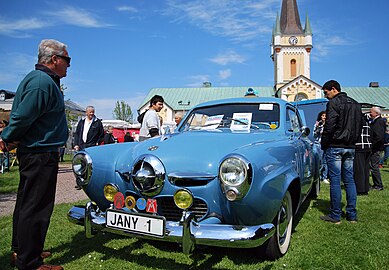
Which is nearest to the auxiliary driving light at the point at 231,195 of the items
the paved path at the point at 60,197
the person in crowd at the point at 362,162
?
the paved path at the point at 60,197

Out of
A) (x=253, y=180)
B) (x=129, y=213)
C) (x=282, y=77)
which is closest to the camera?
(x=253, y=180)

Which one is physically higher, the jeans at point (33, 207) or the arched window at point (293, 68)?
the arched window at point (293, 68)

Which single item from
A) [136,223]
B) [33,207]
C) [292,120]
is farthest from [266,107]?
[33,207]

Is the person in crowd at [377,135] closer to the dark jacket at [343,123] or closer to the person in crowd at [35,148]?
the dark jacket at [343,123]

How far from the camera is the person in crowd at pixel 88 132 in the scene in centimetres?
654

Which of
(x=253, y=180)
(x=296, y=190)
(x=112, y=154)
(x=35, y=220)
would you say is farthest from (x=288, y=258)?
(x=35, y=220)

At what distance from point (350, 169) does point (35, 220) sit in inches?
152

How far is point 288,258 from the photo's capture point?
301 centimetres

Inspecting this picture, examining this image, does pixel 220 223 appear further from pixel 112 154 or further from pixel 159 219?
pixel 112 154

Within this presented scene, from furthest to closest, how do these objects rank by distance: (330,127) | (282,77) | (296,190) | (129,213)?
(282,77), (330,127), (296,190), (129,213)

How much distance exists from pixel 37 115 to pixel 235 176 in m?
1.69

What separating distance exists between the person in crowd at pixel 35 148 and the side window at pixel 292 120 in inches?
107

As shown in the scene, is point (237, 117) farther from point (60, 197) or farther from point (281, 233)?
point (60, 197)

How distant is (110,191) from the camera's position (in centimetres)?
296
